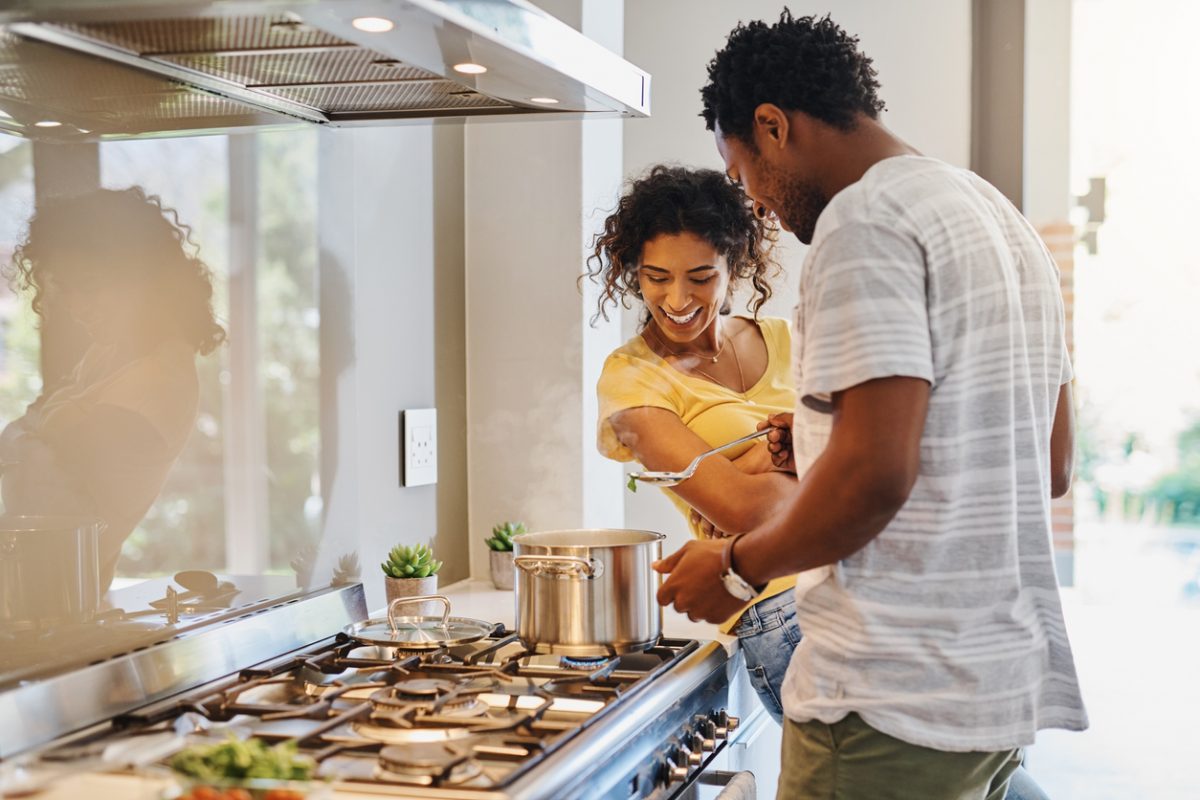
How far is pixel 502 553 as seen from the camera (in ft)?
7.04

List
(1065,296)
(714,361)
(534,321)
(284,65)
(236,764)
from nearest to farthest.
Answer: (236,764) → (284,65) → (714,361) → (534,321) → (1065,296)

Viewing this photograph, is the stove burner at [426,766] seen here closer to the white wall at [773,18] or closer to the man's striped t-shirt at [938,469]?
the man's striped t-shirt at [938,469]

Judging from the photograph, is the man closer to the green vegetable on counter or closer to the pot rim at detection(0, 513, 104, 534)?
the green vegetable on counter

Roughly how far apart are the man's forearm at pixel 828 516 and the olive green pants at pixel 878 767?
0.53 feet

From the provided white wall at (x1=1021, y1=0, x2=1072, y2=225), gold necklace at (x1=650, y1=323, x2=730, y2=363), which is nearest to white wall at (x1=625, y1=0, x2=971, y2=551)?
white wall at (x1=1021, y1=0, x2=1072, y2=225)

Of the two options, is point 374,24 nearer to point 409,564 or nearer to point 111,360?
point 111,360

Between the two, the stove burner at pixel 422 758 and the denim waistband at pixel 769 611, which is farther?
the denim waistband at pixel 769 611

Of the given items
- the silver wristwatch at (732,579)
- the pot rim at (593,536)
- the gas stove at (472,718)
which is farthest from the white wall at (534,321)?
the silver wristwatch at (732,579)

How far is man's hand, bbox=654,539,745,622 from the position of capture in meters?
1.27

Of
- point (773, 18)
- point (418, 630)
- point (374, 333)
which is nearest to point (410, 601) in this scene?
point (418, 630)

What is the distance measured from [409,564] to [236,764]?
985mm

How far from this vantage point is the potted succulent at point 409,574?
6.12ft

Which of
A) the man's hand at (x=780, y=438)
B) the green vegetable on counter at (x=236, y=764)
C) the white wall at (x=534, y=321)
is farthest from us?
the white wall at (x=534, y=321)

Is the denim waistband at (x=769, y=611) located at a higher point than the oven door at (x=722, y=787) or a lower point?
higher
